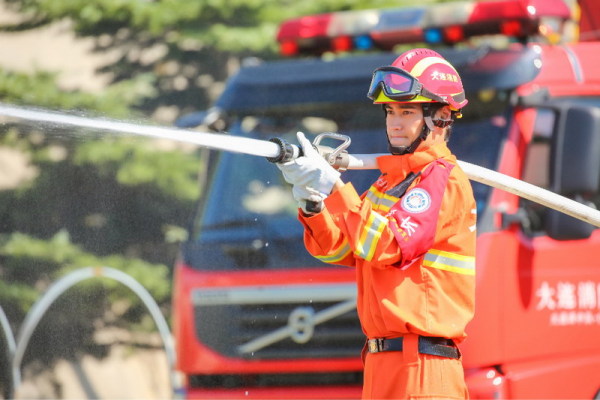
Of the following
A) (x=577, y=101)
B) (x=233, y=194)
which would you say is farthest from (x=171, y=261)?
(x=577, y=101)

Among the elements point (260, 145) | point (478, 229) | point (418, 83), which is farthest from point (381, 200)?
point (478, 229)

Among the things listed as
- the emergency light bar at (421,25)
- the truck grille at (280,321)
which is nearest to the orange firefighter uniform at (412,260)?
the truck grille at (280,321)

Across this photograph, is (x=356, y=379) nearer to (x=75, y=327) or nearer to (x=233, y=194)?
(x=233, y=194)

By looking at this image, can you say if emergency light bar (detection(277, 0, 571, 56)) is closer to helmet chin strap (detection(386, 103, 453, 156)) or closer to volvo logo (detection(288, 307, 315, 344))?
volvo logo (detection(288, 307, 315, 344))

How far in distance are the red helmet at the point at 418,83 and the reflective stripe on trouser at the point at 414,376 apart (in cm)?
80

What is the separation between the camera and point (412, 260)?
3873 mm

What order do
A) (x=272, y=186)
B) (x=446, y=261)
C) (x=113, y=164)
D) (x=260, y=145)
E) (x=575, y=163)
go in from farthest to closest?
(x=113, y=164) → (x=272, y=186) → (x=575, y=163) → (x=446, y=261) → (x=260, y=145)

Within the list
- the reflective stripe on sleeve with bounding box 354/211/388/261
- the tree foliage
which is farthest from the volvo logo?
the tree foliage

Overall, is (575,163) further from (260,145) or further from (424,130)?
(260,145)

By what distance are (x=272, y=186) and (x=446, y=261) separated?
264cm

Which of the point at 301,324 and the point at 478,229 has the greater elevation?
the point at 478,229

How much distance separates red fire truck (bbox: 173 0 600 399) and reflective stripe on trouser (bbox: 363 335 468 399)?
4.77 ft

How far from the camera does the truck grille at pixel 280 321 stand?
603cm

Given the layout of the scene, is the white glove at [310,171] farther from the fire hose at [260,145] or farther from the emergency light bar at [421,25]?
the emergency light bar at [421,25]
